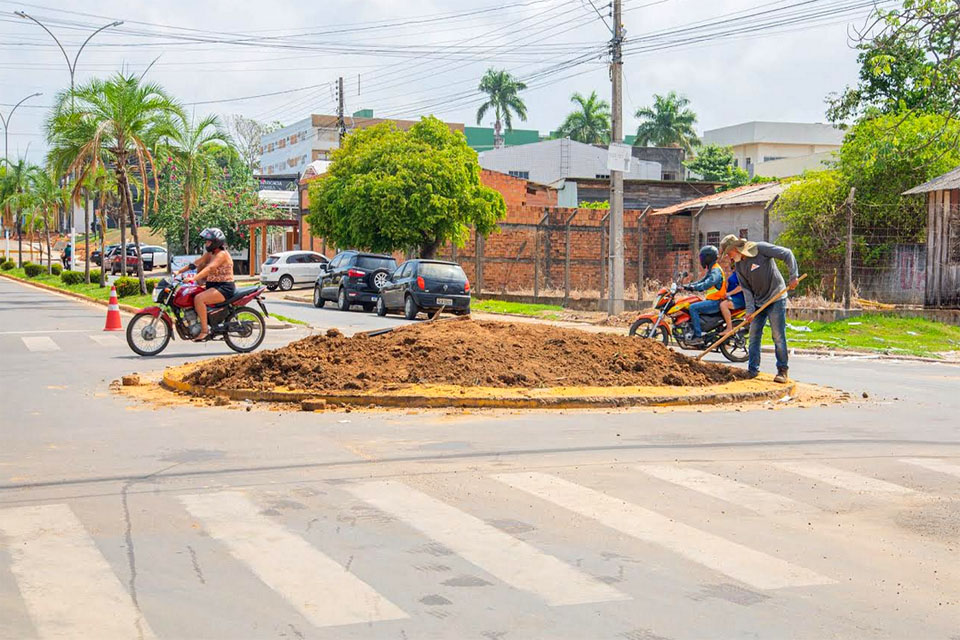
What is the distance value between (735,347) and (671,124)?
71516 mm

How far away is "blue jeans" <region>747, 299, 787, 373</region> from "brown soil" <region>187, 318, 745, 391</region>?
286mm

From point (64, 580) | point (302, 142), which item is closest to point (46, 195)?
point (302, 142)

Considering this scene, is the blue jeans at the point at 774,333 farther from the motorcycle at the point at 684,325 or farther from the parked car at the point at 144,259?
the parked car at the point at 144,259

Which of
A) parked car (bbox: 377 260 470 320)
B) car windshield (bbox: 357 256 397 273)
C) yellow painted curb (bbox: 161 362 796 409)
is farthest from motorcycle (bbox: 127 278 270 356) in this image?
car windshield (bbox: 357 256 397 273)

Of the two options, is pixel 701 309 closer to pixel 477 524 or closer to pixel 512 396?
pixel 512 396

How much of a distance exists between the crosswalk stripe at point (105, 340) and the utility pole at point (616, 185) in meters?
11.5

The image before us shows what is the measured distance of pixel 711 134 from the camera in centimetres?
9581

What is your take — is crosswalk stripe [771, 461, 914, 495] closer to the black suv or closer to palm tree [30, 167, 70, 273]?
the black suv

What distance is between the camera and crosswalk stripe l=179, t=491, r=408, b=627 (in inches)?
205

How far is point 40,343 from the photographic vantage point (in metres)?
19.9

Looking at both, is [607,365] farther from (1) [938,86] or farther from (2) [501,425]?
(1) [938,86]

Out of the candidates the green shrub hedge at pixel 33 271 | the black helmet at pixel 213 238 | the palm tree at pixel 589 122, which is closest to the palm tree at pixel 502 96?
the palm tree at pixel 589 122

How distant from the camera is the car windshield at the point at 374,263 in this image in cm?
3259

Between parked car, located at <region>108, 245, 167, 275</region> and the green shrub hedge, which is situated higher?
parked car, located at <region>108, 245, 167, 275</region>
